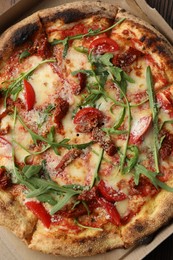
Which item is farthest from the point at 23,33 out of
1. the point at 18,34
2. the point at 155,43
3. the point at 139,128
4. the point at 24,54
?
the point at 139,128

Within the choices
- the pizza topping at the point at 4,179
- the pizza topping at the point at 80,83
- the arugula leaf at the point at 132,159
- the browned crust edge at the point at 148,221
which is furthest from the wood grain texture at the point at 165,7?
the pizza topping at the point at 4,179

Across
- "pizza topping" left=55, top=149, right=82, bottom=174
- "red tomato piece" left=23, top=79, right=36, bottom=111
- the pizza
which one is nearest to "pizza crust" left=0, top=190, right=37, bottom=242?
the pizza

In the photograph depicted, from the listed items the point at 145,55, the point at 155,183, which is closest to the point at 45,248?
the point at 155,183

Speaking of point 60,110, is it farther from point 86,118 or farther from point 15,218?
point 15,218

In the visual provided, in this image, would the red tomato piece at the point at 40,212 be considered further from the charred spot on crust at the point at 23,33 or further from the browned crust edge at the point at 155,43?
the browned crust edge at the point at 155,43

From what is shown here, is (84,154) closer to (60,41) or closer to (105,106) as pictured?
(105,106)
